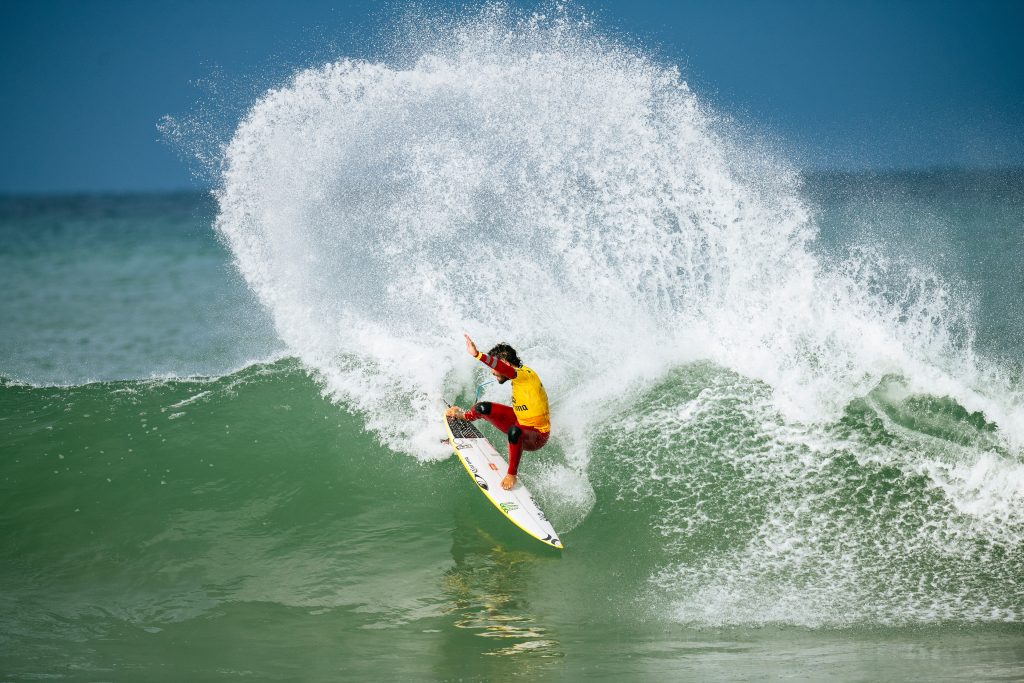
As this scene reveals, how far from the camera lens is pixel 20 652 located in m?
5.37

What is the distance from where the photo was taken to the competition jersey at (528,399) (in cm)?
701

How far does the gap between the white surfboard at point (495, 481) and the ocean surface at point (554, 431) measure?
0.71ft

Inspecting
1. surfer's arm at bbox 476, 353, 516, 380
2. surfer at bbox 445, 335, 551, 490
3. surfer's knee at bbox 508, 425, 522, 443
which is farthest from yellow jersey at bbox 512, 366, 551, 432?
surfer's knee at bbox 508, 425, 522, 443

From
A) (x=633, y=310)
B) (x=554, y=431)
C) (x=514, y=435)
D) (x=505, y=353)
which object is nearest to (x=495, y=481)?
(x=514, y=435)

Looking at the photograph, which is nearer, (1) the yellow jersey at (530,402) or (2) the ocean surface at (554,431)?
(2) the ocean surface at (554,431)

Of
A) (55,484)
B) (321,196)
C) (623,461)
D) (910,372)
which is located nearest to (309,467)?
(55,484)

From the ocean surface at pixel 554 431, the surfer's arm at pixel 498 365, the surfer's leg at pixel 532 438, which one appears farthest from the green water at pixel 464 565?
the surfer's arm at pixel 498 365

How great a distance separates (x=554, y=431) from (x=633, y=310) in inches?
82.0

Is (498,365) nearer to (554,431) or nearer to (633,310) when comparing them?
(554,431)

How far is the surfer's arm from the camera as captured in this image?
6859 mm

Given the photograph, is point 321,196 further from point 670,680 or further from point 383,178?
point 670,680

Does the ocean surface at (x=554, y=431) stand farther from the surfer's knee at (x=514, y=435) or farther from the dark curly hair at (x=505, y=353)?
the dark curly hair at (x=505, y=353)

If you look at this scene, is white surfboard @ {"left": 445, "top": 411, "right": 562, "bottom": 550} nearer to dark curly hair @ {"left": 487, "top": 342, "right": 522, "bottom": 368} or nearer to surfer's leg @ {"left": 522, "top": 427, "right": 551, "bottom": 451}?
surfer's leg @ {"left": 522, "top": 427, "right": 551, "bottom": 451}

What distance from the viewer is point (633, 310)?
9125 mm
